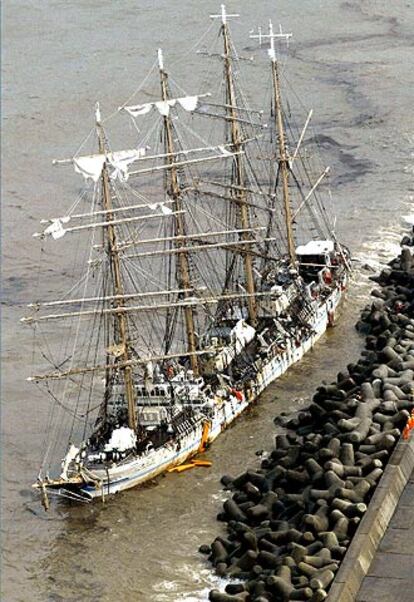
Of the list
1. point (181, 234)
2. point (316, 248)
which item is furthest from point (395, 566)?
point (316, 248)

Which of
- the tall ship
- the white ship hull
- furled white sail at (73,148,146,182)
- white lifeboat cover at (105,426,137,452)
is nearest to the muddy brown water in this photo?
the white ship hull

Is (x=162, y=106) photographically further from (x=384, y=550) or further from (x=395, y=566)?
(x=395, y=566)

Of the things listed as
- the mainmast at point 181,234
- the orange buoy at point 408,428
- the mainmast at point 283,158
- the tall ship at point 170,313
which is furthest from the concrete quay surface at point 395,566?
the mainmast at point 283,158

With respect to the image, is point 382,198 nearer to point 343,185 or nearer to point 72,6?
point 343,185

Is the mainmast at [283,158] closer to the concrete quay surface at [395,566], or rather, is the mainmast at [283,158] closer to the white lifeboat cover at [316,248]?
the white lifeboat cover at [316,248]

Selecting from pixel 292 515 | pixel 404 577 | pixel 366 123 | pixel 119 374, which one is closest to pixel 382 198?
pixel 366 123

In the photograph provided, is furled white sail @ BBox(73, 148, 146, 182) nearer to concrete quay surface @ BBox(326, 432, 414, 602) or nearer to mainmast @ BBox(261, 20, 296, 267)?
mainmast @ BBox(261, 20, 296, 267)
